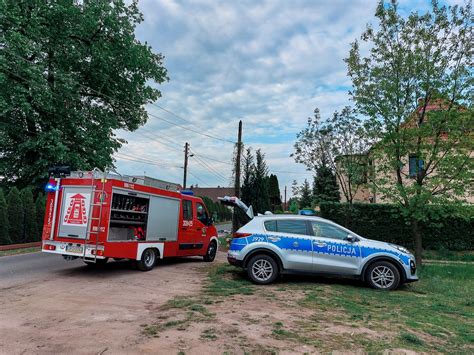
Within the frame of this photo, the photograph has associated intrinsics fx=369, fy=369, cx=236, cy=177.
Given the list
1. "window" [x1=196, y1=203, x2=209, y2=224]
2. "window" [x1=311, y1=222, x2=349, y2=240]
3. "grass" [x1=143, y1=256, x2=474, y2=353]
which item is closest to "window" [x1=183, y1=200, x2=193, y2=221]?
"window" [x1=196, y1=203, x2=209, y2=224]

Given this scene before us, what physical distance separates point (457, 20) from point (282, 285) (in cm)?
998

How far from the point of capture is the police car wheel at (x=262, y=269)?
871 centimetres

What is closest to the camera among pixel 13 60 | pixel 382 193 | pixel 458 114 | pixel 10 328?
pixel 10 328

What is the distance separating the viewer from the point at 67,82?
1784 cm

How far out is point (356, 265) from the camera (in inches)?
340

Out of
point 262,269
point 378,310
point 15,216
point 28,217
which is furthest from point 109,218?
point 28,217

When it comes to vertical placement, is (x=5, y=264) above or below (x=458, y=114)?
below

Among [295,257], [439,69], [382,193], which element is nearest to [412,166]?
[382,193]

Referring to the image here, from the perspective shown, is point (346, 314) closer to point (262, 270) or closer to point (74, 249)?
point (262, 270)

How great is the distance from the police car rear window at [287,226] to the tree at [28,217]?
14.0 meters

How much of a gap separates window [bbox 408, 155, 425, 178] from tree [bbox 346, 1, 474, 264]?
34 mm

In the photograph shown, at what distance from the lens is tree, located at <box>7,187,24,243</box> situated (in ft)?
55.9

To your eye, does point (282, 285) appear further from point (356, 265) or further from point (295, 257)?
point (356, 265)

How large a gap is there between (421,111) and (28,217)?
17.7 metres
